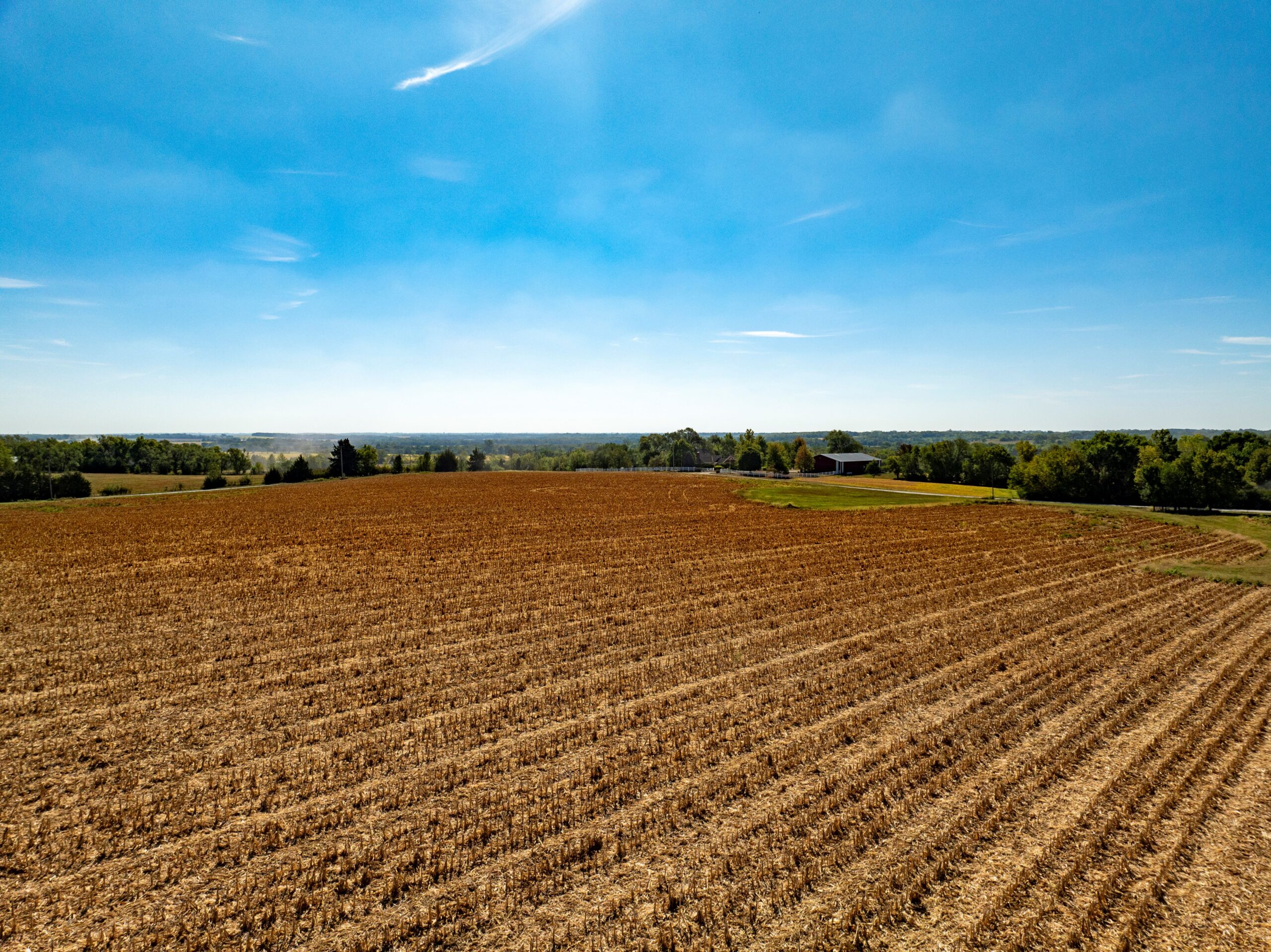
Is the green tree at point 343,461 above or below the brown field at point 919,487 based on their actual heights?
above

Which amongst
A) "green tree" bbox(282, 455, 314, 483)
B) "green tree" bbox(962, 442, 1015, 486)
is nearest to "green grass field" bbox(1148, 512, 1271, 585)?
"green tree" bbox(962, 442, 1015, 486)

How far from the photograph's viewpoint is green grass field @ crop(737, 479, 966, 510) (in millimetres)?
57688

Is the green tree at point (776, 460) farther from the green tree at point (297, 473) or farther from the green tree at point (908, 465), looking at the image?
the green tree at point (297, 473)

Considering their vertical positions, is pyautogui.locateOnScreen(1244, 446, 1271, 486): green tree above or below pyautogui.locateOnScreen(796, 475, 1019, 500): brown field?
above

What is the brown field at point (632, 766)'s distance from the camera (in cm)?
677

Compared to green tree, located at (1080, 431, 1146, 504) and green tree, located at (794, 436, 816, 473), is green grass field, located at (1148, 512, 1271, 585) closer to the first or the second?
green tree, located at (1080, 431, 1146, 504)

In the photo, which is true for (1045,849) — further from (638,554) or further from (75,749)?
(638,554)

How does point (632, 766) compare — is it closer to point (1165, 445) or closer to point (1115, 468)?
point (1115, 468)

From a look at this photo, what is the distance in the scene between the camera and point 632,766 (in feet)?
32.0

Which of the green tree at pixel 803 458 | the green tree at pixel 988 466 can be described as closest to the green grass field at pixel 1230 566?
the green tree at pixel 988 466

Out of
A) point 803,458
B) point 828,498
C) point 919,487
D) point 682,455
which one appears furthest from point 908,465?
point 828,498

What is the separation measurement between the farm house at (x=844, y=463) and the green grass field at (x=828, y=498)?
35299 mm

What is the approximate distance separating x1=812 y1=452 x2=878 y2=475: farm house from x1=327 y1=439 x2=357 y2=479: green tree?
312 feet

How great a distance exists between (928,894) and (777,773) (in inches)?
109
